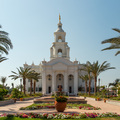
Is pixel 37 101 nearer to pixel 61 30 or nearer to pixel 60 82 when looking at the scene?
pixel 60 82

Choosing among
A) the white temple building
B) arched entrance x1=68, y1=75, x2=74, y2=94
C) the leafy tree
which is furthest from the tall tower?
the leafy tree

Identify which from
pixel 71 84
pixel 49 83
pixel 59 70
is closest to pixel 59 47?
pixel 59 70

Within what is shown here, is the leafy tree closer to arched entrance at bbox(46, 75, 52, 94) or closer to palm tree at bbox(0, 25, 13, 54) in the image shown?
palm tree at bbox(0, 25, 13, 54)

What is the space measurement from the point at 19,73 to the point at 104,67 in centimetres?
1836

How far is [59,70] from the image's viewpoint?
53.9 m

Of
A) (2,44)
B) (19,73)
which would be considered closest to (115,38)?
(2,44)

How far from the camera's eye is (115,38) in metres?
17.8

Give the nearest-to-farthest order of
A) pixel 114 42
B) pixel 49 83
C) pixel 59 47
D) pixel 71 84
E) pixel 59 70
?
pixel 114 42, pixel 59 70, pixel 49 83, pixel 71 84, pixel 59 47

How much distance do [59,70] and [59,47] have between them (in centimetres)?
887

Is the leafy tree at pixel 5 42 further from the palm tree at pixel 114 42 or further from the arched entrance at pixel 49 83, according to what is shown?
the arched entrance at pixel 49 83

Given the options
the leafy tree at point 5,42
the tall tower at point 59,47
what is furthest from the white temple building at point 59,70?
the leafy tree at point 5,42

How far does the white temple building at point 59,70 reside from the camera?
177 ft

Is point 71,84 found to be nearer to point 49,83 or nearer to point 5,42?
point 49,83

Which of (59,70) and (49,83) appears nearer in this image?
(59,70)
